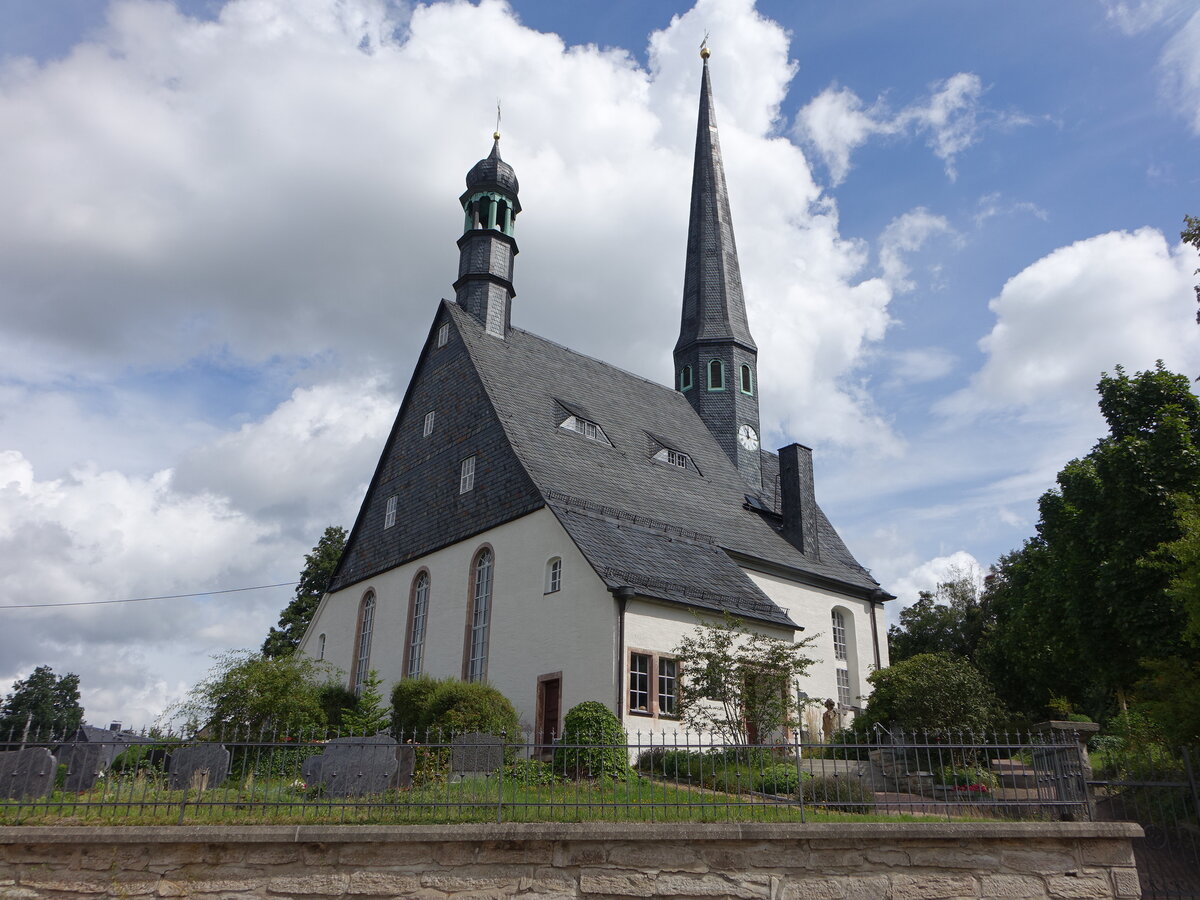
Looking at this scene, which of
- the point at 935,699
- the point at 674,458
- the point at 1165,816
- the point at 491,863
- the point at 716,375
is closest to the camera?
the point at 491,863

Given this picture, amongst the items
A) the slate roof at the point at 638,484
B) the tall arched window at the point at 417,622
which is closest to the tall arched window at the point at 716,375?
the slate roof at the point at 638,484

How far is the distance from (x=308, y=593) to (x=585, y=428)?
17.6 meters

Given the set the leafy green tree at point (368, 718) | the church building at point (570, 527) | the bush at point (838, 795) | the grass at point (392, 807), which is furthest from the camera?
the church building at point (570, 527)

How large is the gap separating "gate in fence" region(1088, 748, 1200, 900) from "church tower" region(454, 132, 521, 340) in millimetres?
19899

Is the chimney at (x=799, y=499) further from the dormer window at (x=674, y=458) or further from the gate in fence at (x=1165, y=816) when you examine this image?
the gate in fence at (x=1165, y=816)

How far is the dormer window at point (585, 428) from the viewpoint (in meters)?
24.9

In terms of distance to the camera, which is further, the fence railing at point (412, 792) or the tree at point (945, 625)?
the tree at point (945, 625)

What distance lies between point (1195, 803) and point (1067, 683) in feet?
83.2

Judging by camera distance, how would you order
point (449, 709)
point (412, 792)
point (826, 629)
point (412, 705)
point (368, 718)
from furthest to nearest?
point (826, 629)
point (368, 718)
point (412, 705)
point (449, 709)
point (412, 792)

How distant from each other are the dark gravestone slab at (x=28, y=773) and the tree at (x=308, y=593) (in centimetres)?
2758

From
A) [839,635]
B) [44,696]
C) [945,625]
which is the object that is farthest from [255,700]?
[44,696]

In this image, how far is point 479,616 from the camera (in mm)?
21625

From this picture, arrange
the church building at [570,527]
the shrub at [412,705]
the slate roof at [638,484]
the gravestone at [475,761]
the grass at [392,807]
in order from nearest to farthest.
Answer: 1. the grass at [392,807]
2. the gravestone at [475,761]
3. the shrub at [412,705]
4. the church building at [570,527]
5. the slate roof at [638,484]

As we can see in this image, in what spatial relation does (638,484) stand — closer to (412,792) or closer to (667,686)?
(667,686)
